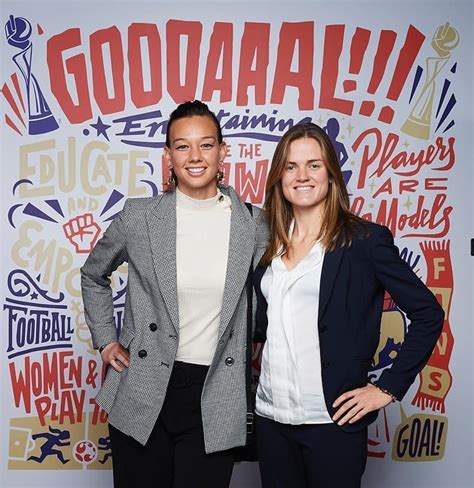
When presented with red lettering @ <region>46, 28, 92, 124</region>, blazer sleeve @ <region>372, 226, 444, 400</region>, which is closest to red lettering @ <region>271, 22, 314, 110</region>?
red lettering @ <region>46, 28, 92, 124</region>

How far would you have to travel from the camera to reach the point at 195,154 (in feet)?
6.34

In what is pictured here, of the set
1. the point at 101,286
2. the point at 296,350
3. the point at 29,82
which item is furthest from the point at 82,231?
the point at 296,350

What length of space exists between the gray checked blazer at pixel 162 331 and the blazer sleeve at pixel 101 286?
8 centimetres

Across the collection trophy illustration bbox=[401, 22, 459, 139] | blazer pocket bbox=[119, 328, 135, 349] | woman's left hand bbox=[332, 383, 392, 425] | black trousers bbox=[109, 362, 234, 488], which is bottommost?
black trousers bbox=[109, 362, 234, 488]

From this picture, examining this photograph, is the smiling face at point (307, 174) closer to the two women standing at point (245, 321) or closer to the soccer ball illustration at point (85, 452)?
the two women standing at point (245, 321)

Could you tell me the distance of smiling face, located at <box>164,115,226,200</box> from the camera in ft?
6.37

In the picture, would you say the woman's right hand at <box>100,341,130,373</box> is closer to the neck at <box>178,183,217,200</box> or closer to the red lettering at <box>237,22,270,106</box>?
the neck at <box>178,183,217,200</box>

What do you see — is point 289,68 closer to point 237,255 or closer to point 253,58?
point 253,58

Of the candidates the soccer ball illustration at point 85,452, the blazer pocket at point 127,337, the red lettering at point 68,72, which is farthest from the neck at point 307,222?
the soccer ball illustration at point 85,452

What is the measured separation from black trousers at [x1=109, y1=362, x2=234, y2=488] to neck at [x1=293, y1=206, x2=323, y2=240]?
47 centimetres

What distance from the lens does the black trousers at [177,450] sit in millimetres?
1856

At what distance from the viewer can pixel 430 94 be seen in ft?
9.66

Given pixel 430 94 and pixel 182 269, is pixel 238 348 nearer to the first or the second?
pixel 182 269

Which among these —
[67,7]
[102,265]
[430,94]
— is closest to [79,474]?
[102,265]
